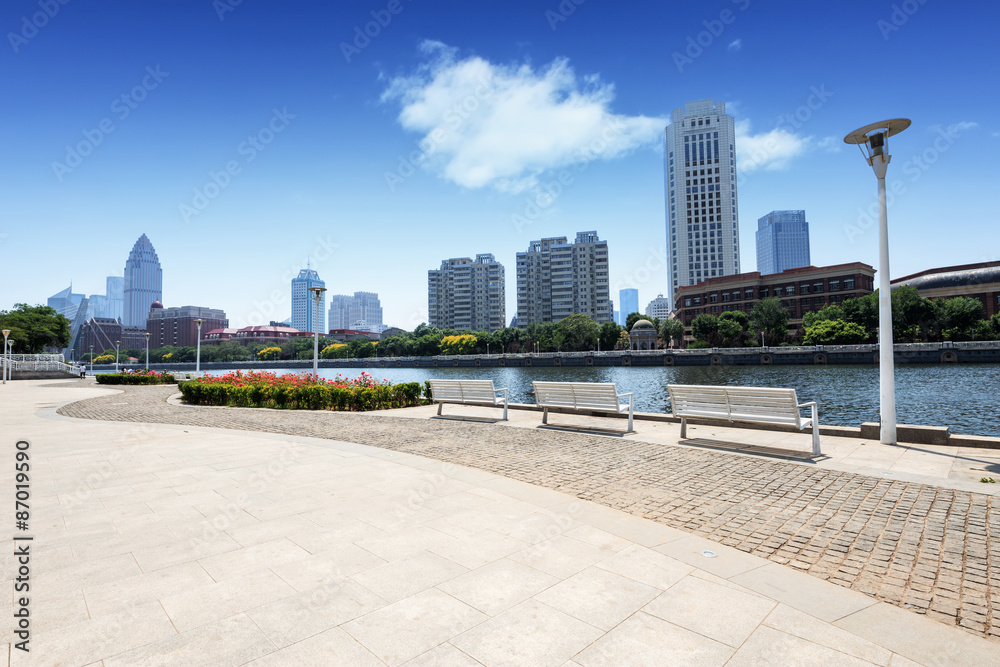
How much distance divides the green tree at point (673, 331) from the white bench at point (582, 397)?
111 meters

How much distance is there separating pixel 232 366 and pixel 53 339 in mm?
89704

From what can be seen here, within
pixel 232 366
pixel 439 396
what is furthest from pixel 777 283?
pixel 232 366

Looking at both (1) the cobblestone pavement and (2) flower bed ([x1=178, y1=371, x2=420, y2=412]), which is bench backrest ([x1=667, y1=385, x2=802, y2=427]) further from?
(2) flower bed ([x1=178, y1=371, x2=420, y2=412])

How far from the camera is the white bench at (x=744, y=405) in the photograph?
28.0 ft

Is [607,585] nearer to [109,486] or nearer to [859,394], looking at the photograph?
[109,486]

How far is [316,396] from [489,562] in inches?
550

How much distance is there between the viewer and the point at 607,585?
151 inches

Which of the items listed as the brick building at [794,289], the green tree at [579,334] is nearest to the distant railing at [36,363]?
the green tree at [579,334]

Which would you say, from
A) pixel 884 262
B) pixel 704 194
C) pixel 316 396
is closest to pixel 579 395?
pixel 884 262

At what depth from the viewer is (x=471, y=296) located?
625ft

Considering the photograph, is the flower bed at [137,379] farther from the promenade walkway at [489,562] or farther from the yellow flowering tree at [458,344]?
the yellow flowering tree at [458,344]

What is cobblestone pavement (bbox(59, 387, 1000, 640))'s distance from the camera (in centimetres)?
392

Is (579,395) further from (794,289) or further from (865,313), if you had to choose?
(794,289)

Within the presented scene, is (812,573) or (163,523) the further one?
(163,523)
